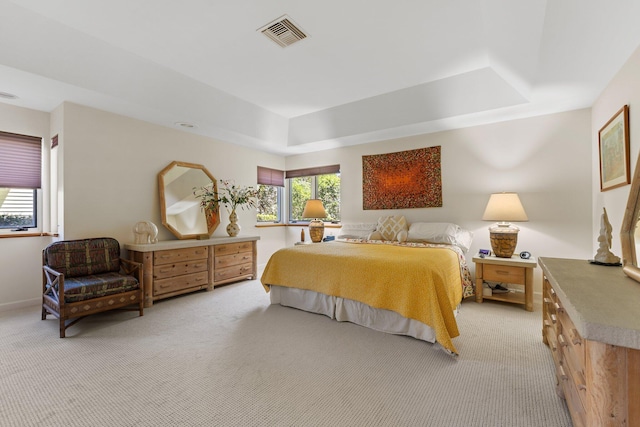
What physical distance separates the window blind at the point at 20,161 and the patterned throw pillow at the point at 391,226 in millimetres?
4632

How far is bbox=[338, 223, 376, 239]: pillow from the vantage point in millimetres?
4652

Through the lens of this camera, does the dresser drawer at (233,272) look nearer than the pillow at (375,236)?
Yes

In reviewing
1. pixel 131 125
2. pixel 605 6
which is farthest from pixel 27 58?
pixel 605 6

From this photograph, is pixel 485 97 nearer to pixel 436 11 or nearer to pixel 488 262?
pixel 436 11

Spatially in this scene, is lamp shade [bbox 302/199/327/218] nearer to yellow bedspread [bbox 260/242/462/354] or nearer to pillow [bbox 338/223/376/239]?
pillow [bbox 338/223/376/239]

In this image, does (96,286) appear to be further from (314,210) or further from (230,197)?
(314,210)

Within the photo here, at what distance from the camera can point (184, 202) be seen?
4.38 meters

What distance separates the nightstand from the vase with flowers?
3.63 meters

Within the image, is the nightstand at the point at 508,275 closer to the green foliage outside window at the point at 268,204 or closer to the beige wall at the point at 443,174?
the beige wall at the point at 443,174

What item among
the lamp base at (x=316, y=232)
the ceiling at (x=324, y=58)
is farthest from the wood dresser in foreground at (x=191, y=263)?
the ceiling at (x=324, y=58)

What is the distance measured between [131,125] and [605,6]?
15.6ft

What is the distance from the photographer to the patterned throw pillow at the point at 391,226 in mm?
4391

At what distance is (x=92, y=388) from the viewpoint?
185cm

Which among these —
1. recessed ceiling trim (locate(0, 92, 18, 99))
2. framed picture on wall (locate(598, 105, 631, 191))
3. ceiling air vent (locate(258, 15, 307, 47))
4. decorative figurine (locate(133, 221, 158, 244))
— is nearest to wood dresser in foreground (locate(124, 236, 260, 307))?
decorative figurine (locate(133, 221, 158, 244))
